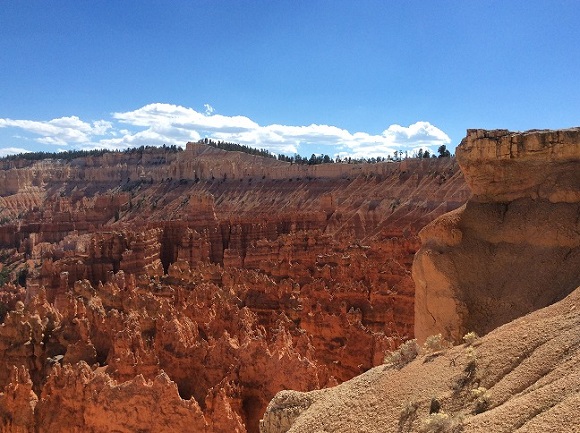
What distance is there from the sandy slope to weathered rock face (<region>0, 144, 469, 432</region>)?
16.8 feet

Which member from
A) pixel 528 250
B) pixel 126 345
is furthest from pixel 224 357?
pixel 528 250

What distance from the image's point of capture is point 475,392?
19.1 ft

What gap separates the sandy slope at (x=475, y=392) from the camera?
5078 millimetres

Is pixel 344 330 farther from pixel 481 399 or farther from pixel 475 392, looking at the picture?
pixel 481 399

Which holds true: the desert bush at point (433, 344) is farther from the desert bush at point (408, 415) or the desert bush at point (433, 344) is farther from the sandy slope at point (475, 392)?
the desert bush at point (408, 415)

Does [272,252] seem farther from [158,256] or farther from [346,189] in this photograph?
[346,189]

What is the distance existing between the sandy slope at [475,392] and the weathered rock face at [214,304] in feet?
16.8

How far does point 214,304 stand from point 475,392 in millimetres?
17080

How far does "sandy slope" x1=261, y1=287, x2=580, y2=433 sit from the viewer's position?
508 centimetres

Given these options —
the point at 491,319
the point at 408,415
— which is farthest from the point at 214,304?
the point at 408,415

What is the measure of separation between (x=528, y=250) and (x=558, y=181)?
50.8 inches

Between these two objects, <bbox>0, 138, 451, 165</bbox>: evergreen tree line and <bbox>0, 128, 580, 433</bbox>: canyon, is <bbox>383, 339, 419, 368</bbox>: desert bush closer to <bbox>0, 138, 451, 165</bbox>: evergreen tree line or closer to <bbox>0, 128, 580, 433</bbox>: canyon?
<bbox>0, 128, 580, 433</bbox>: canyon

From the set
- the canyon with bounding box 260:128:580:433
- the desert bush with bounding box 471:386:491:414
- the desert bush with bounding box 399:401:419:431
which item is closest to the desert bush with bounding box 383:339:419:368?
the canyon with bounding box 260:128:580:433

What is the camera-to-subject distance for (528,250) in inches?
361
